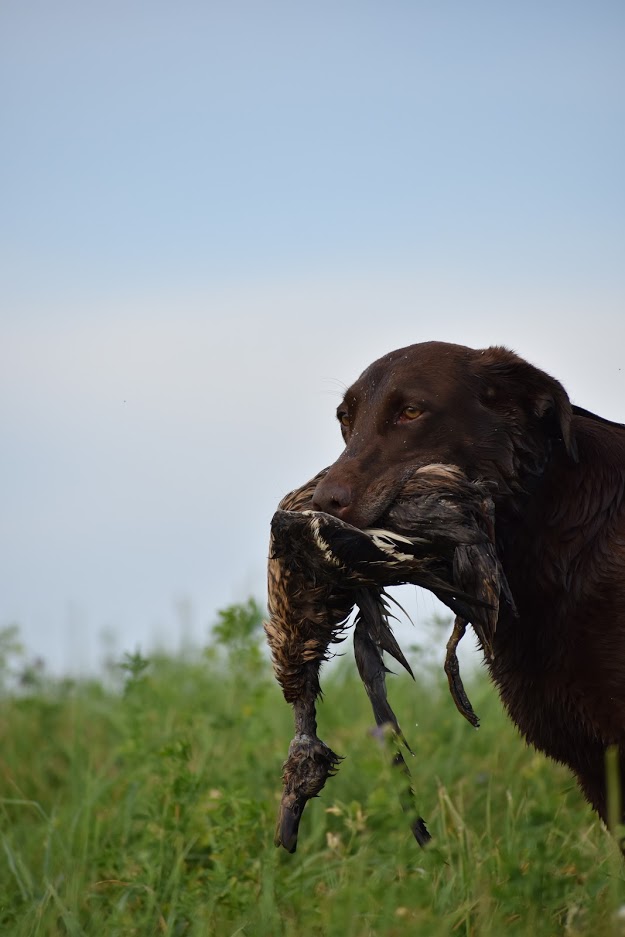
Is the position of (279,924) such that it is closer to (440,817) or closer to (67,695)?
(440,817)

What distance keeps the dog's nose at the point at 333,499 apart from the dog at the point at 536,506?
0.06 ft

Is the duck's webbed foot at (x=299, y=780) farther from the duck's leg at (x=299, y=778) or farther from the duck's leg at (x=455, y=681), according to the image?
the duck's leg at (x=455, y=681)

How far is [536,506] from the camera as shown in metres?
3.63

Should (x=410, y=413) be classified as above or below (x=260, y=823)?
above

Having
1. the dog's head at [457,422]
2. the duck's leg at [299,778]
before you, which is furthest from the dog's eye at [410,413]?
the duck's leg at [299,778]

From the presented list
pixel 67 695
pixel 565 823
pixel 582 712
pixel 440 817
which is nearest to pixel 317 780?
pixel 582 712

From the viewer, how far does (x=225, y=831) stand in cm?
371

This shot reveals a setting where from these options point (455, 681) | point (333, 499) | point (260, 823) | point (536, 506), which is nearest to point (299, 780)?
point (455, 681)

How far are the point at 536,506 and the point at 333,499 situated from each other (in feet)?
2.44

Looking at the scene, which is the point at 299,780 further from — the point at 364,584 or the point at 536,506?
the point at 536,506

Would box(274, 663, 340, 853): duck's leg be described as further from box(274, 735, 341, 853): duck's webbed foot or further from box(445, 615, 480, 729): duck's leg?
box(445, 615, 480, 729): duck's leg

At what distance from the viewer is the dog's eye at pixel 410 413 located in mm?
3586

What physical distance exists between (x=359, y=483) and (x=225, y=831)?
1295mm

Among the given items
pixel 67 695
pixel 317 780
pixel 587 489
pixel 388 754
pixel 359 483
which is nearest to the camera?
pixel 388 754
